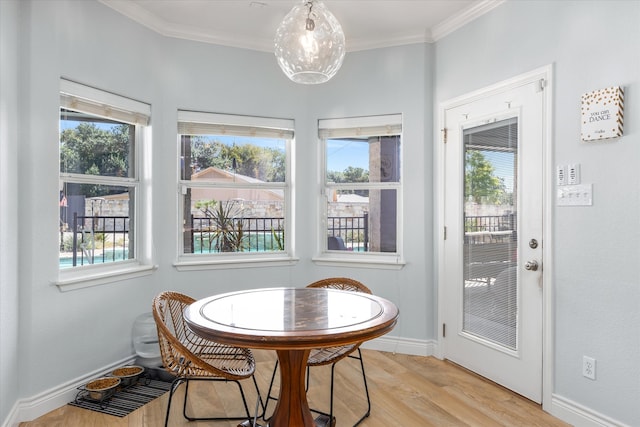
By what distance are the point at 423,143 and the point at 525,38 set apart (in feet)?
3.55

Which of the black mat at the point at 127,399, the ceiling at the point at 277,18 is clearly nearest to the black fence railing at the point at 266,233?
the black mat at the point at 127,399

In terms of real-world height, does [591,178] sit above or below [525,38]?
below

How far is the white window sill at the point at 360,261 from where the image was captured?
3674 millimetres

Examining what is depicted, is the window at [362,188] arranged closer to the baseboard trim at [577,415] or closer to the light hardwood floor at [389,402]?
the light hardwood floor at [389,402]

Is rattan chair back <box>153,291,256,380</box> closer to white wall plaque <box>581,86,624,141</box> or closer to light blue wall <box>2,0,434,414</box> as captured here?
light blue wall <box>2,0,434,414</box>

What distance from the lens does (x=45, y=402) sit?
251 centimetres

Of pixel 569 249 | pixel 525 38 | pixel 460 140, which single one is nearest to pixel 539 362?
pixel 569 249

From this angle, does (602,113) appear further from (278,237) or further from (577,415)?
(278,237)

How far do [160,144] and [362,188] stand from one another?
5.71 ft

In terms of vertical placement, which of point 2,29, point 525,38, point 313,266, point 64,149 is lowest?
point 313,266

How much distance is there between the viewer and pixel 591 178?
2.31 meters

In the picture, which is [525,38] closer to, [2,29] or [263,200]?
[263,200]

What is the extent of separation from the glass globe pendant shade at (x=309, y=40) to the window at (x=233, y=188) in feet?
5.71

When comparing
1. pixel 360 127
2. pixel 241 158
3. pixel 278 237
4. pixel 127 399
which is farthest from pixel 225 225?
pixel 127 399
